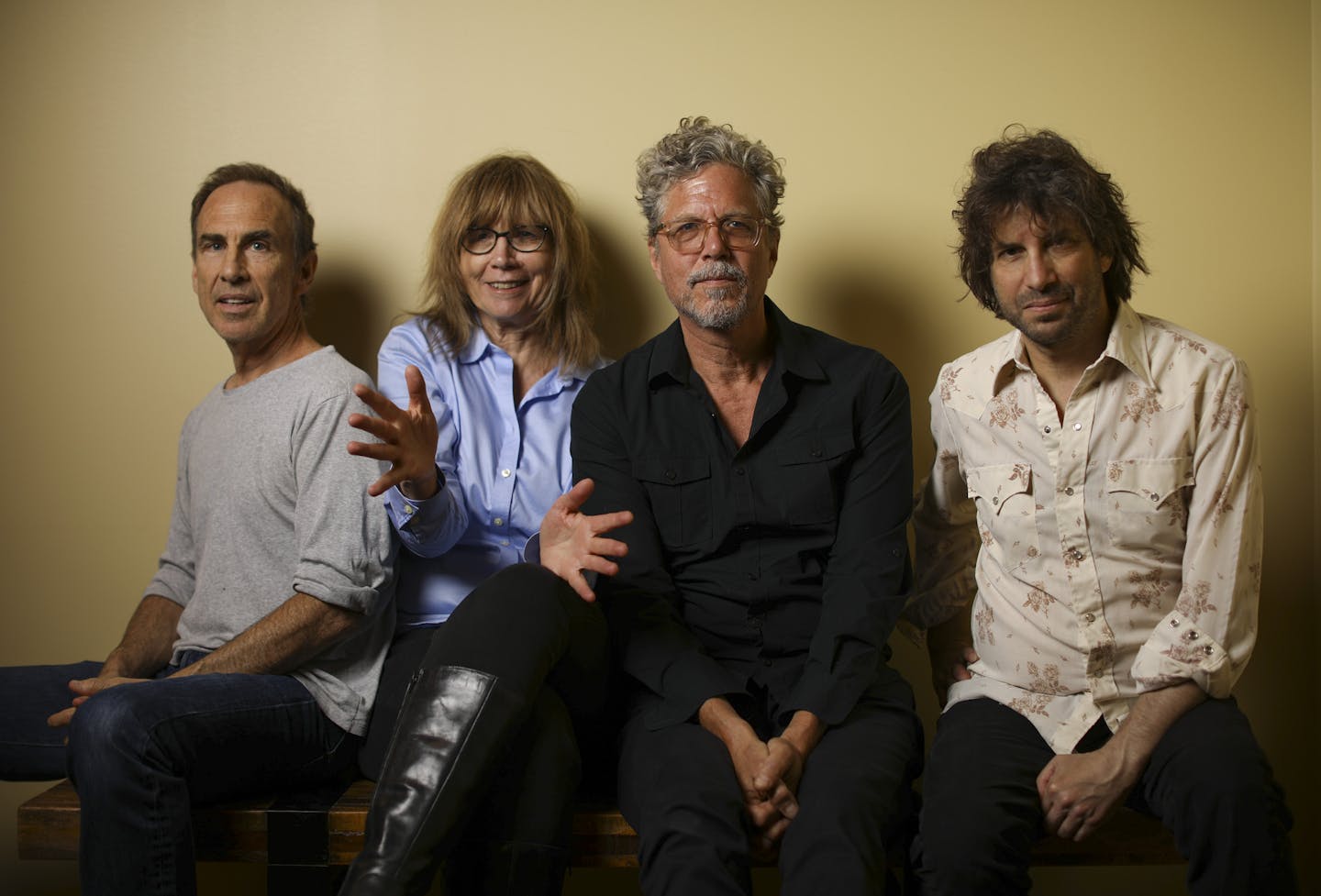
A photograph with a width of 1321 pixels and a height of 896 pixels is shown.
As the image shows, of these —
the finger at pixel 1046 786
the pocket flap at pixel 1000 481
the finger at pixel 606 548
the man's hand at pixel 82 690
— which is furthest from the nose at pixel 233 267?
the finger at pixel 1046 786

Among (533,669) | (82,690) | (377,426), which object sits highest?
(377,426)

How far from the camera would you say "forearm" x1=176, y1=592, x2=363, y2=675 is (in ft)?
6.91

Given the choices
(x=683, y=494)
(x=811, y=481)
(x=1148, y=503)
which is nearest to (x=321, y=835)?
(x=683, y=494)

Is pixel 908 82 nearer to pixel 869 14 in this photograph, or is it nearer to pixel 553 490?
pixel 869 14

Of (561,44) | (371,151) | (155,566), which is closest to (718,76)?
(561,44)

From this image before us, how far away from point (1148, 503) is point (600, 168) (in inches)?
58.5

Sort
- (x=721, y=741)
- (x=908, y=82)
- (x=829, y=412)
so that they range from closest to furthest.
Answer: (x=721, y=741) < (x=829, y=412) < (x=908, y=82)

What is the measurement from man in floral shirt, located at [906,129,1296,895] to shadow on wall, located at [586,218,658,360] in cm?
85

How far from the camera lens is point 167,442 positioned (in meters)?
2.85

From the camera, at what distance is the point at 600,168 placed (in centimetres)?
275

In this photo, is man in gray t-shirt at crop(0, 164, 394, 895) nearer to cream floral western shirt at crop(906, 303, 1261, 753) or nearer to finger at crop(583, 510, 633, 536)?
finger at crop(583, 510, 633, 536)

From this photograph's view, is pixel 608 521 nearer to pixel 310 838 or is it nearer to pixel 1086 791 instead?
pixel 310 838

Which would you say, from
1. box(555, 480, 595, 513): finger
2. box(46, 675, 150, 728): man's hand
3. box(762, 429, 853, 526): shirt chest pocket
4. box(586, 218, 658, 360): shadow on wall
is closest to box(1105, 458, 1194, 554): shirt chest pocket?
box(762, 429, 853, 526): shirt chest pocket

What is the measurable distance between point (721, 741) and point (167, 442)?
171cm
